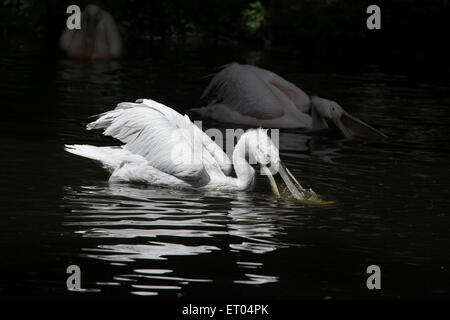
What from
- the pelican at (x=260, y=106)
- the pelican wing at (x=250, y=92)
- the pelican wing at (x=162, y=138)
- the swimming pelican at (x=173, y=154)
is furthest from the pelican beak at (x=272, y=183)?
the pelican wing at (x=250, y=92)

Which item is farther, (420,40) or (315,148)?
(420,40)

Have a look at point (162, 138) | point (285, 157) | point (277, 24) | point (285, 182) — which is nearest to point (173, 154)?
point (162, 138)

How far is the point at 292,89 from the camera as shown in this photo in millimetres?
11547

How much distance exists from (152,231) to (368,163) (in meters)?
3.41

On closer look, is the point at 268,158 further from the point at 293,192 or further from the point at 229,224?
the point at 229,224

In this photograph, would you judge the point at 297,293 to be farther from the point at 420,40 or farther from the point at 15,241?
the point at 420,40

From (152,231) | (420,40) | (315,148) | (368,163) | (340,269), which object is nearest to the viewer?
(340,269)

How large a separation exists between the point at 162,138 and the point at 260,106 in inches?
154

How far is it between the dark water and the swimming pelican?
13 cm

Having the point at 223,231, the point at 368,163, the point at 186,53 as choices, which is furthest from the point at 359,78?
the point at 223,231

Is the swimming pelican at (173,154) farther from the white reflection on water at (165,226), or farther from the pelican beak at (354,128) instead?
the pelican beak at (354,128)

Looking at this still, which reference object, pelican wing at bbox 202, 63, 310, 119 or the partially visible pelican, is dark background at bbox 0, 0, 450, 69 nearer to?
the partially visible pelican
